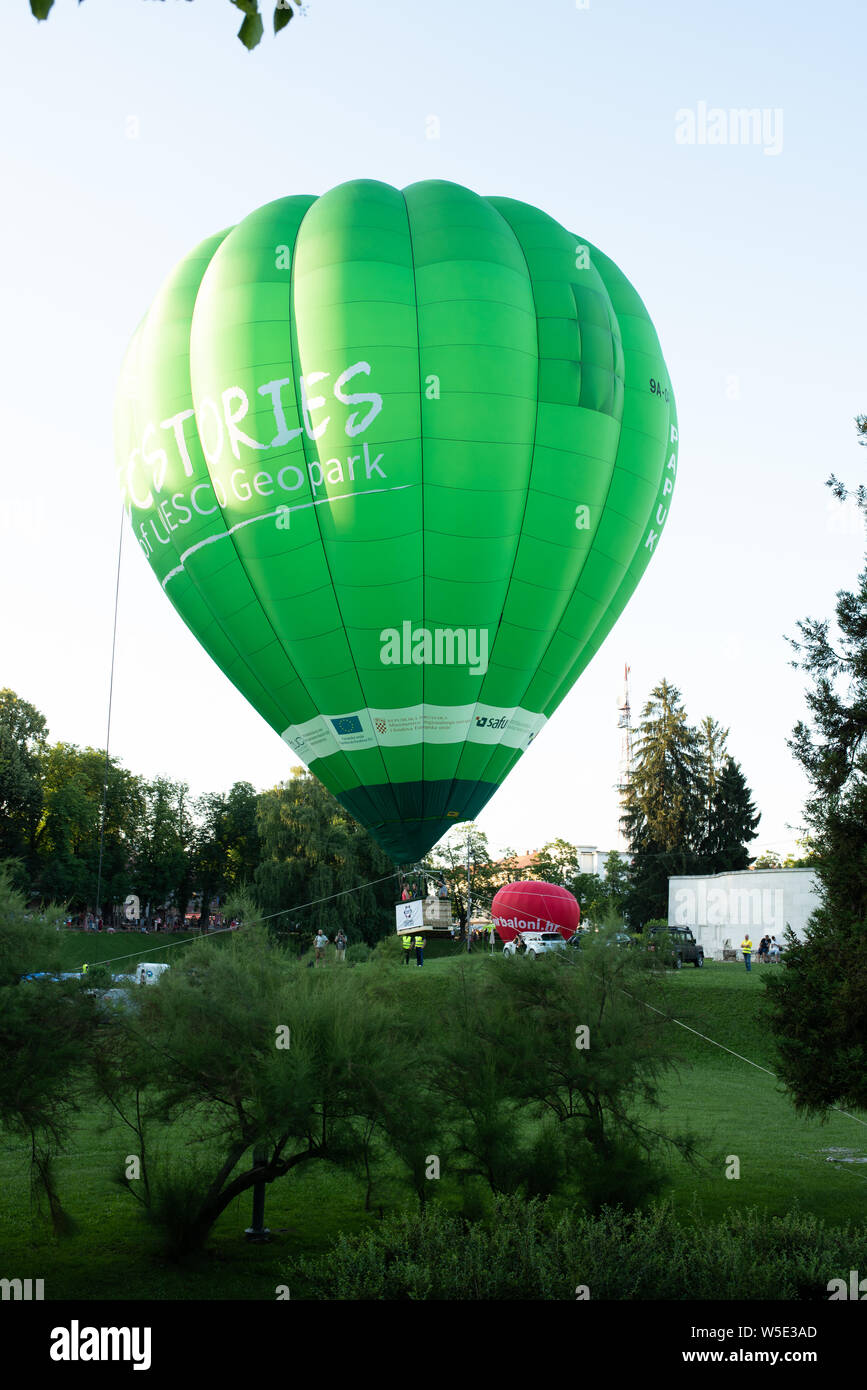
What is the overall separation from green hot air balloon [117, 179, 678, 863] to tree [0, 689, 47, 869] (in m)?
46.3

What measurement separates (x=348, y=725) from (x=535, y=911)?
18539 mm

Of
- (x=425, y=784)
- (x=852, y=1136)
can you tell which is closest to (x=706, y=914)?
(x=852, y=1136)

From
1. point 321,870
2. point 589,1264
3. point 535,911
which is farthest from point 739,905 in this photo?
point 589,1264

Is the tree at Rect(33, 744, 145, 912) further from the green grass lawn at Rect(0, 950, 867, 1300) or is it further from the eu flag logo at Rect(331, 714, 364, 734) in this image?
the eu flag logo at Rect(331, 714, 364, 734)

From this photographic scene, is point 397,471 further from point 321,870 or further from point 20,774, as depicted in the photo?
point 20,774

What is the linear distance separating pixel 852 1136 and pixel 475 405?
51.5 feet

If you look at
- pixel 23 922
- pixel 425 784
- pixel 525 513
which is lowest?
pixel 23 922

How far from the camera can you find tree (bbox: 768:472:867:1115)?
1498 centimetres

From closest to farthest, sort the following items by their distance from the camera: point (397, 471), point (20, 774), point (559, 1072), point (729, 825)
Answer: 1. point (559, 1072)
2. point (397, 471)
3. point (20, 774)
4. point (729, 825)

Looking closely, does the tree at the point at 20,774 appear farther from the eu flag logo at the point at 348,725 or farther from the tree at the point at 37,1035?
the tree at the point at 37,1035

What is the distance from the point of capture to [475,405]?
17.8 meters

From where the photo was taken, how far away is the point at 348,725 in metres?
18.7

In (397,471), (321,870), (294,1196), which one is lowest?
(294,1196)
